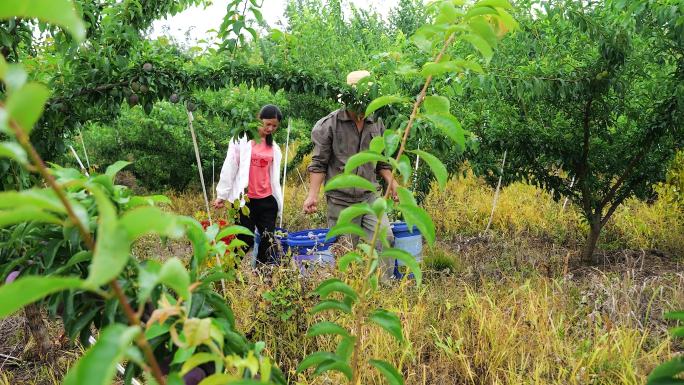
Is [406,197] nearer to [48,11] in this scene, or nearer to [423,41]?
[423,41]

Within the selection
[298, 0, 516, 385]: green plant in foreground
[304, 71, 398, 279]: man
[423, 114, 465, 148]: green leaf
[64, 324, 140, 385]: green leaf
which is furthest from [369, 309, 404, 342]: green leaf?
[304, 71, 398, 279]: man

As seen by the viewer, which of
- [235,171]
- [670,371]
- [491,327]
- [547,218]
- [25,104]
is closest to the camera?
[25,104]

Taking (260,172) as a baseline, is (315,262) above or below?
below

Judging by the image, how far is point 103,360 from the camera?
16.6 inches

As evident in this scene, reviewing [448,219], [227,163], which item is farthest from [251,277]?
[448,219]

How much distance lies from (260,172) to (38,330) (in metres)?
1.98

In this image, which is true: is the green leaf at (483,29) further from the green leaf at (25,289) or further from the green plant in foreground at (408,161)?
the green leaf at (25,289)

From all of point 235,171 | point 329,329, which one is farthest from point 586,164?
point 329,329

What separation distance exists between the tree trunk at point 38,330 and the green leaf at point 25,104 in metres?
2.54

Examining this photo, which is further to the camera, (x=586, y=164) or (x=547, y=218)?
(x=547, y=218)

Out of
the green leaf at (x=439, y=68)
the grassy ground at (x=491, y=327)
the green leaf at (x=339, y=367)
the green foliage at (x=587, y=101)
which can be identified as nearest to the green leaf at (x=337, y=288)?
the green leaf at (x=339, y=367)

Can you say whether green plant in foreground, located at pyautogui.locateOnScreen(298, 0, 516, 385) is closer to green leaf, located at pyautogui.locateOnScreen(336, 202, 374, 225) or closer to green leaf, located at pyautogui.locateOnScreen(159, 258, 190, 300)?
green leaf, located at pyautogui.locateOnScreen(336, 202, 374, 225)

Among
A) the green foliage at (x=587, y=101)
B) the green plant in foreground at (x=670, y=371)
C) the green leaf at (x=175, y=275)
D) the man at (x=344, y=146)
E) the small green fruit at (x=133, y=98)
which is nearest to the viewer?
the green leaf at (x=175, y=275)

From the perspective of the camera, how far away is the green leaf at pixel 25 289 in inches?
16.7
